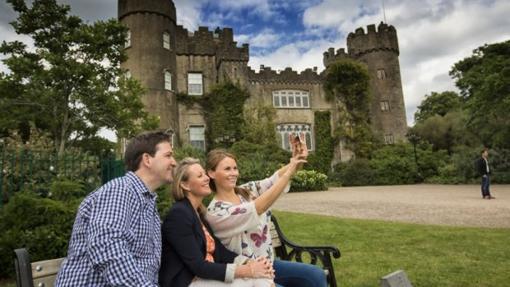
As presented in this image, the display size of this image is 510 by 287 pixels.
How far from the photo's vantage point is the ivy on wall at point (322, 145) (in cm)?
2905

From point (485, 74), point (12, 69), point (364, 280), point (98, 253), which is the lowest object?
point (364, 280)

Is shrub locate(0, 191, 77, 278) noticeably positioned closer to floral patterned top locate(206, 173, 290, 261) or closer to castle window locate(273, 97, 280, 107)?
floral patterned top locate(206, 173, 290, 261)

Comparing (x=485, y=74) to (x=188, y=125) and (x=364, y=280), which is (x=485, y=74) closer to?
(x=188, y=125)

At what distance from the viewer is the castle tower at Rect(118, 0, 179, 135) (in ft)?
82.3

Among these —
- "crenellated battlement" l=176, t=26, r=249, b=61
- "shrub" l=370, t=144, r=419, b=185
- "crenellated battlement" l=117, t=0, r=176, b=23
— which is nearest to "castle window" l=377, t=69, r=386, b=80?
"shrub" l=370, t=144, r=419, b=185

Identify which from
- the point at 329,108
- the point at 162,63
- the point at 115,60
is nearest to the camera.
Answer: the point at 115,60

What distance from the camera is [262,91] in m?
29.6

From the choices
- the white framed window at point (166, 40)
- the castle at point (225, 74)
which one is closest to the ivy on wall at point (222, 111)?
the castle at point (225, 74)

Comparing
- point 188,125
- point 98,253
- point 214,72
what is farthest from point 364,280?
point 214,72

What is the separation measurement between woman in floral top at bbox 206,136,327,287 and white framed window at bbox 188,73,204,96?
24862 millimetres

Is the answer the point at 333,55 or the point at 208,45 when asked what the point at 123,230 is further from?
the point at 333,55

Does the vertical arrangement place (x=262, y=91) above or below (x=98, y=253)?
above

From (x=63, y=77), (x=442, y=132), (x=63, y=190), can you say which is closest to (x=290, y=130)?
(x=442, y=132)

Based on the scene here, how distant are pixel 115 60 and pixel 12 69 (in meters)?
3.19
